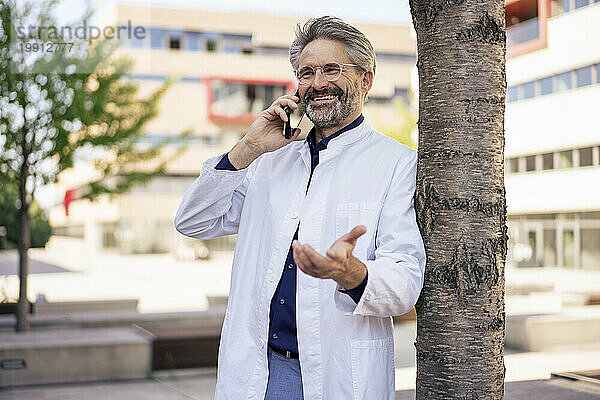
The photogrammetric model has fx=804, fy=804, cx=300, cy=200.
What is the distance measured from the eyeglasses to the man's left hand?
2.24 feet

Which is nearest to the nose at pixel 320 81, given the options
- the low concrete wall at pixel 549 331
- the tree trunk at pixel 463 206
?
the tree trunk at pixel 463 206

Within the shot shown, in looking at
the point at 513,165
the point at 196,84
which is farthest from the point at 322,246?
the point at 196,84

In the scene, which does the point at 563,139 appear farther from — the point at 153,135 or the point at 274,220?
the point at 274,220

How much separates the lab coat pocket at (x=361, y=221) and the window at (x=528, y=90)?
29.1 meters

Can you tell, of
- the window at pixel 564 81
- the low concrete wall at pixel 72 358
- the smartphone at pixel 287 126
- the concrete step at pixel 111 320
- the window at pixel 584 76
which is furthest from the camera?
the window at pixel 564 81

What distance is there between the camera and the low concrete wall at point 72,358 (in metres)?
7.52

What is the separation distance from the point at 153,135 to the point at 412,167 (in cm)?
4451

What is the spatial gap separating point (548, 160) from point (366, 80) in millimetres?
28978

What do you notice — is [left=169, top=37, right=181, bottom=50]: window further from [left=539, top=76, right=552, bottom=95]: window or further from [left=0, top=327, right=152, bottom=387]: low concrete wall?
[left=0, top=327, right=152, bottom=387]: low concrete wall

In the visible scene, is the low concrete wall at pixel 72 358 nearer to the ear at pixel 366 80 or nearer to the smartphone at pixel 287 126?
the smartphone at pixel 287 126

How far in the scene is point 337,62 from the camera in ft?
8.11

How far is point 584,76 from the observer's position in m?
27.2

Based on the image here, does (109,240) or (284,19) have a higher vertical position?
(284,19)

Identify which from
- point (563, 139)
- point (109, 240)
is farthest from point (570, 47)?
point (109, 240)
